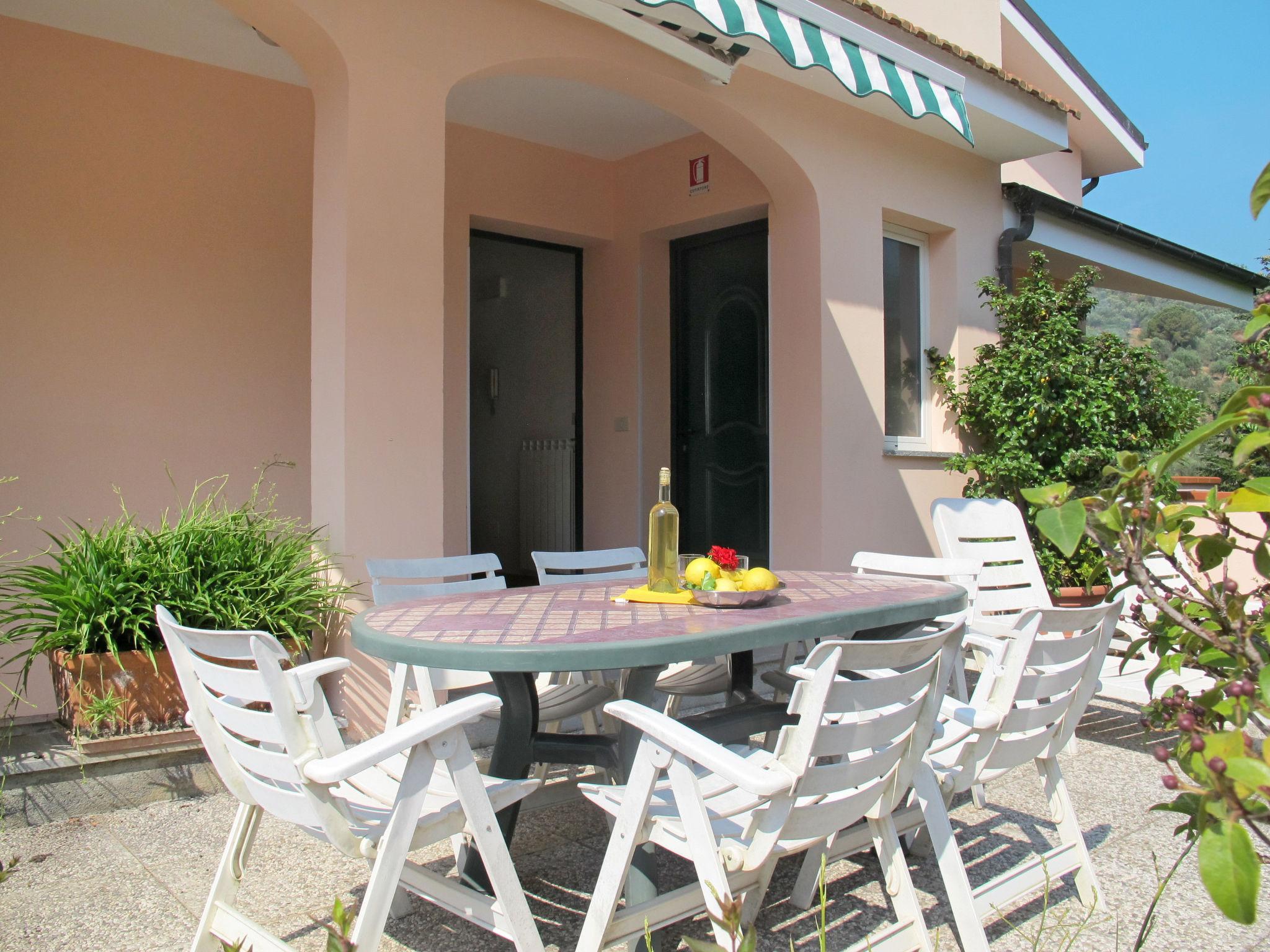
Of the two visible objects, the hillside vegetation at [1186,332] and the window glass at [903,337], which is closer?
the window glass at [903,337]

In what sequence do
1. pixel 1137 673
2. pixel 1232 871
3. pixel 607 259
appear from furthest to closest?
pixel 607 259 → pixel 1137 673 → pixel 1232 871

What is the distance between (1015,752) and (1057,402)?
14.6 ft

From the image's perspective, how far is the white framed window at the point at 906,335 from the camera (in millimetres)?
6793

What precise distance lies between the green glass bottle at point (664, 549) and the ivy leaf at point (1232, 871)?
2.22 metres

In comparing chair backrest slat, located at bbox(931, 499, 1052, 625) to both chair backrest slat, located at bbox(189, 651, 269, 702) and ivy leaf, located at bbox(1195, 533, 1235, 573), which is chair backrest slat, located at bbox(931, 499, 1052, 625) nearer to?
chair backrest slat, located at bbox(189, 651, 269, 702)

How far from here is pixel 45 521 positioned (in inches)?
187

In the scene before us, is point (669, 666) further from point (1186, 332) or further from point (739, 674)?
point (1186, 332)

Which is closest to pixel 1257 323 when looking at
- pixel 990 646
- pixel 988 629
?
pixel 990 646

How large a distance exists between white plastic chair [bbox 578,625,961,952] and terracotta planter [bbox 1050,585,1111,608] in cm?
432

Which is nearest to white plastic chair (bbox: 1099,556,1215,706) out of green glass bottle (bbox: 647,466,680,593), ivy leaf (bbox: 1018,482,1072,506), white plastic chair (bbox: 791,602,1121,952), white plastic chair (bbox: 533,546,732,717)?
white plastic chair (bbox: 791,602,1121,952)

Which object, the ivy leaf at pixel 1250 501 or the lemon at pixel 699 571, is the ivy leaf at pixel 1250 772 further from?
the lemon at pixel 699 571

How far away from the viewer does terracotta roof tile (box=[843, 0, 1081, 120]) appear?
556cm

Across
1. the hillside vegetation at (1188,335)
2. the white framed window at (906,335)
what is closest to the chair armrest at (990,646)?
the white framed window at (906,335)

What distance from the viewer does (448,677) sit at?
3.06 meters
